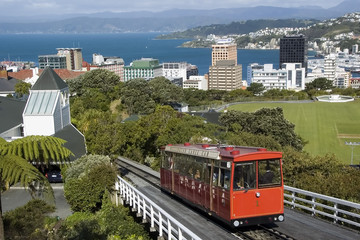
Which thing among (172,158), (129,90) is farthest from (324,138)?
(172,158)

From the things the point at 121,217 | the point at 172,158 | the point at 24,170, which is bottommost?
the point at 121,217

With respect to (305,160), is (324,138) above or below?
below

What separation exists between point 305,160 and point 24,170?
1981cm

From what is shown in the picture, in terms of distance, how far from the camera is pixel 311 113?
262 feet

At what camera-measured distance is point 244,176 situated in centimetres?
1379

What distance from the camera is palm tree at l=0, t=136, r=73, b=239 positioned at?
689 cm

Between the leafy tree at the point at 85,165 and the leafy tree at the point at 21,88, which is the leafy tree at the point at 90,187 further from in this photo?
the leafy tree at the point at 21,88

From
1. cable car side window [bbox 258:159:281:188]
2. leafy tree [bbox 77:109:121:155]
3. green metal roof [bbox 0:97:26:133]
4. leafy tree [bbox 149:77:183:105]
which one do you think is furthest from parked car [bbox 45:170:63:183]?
leafy tree [bbox 149:77:183:105]

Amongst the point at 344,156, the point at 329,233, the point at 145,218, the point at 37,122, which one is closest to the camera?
the point at 329,233

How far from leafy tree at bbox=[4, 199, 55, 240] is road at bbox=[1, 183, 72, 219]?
2.79 meters

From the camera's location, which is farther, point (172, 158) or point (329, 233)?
point (172, 158)

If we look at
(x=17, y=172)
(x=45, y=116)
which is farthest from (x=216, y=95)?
(x=17, y=172)

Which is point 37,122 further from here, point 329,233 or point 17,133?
point 329,233

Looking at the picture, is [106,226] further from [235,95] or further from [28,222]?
[235,95]
